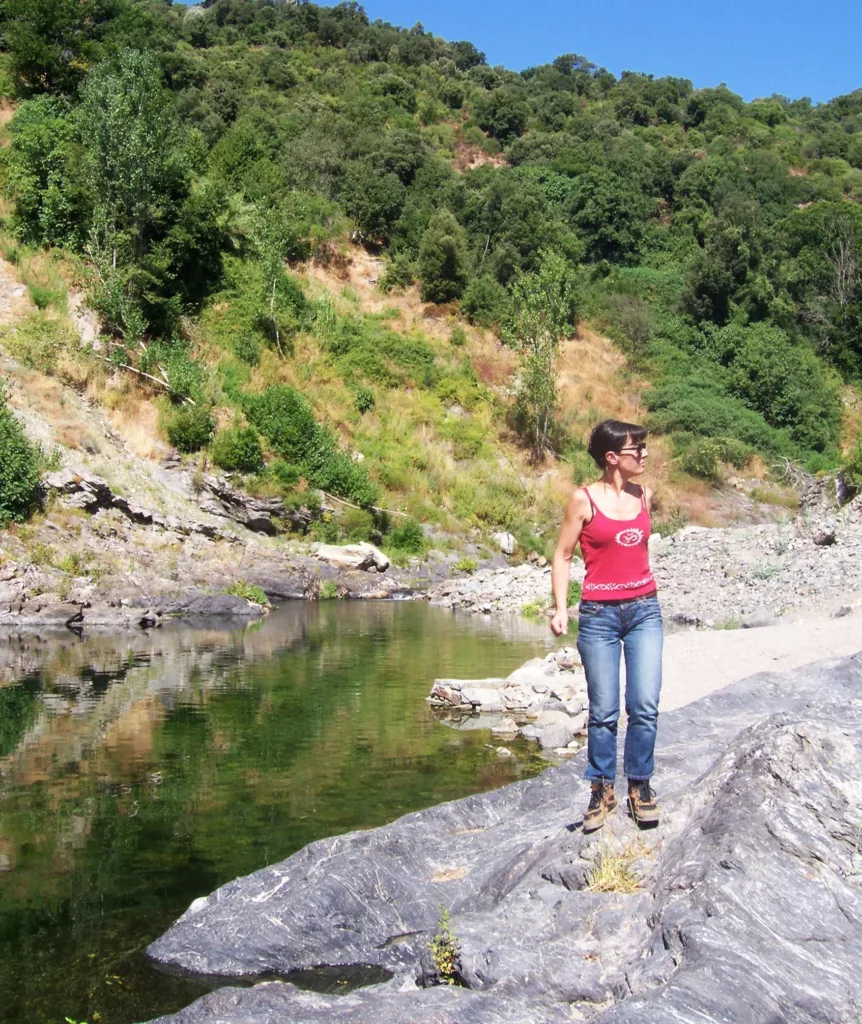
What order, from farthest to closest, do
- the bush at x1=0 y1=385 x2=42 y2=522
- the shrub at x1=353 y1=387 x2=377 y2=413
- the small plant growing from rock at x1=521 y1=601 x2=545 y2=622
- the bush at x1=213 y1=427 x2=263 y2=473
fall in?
the shrub at x1=353 y1=387 x2=377 y2=413, the bush at x1=213 y1=427 x2=263 y2=473, the small plant growing from rock at x1=521 y1=601 x2=545 y2=622, the bush at x1=0 y1=385 x2=42 y2=522

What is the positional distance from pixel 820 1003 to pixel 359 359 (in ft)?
123

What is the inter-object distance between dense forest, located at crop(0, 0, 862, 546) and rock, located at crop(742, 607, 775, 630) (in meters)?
16.4

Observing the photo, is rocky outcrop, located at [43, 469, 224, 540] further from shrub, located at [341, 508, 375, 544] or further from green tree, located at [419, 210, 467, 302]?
green tree, located at [419, 210, 467, 302]

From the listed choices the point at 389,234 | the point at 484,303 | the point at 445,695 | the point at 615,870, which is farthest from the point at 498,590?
the point at 389,234

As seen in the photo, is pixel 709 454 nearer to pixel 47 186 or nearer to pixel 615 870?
pixel 47 186

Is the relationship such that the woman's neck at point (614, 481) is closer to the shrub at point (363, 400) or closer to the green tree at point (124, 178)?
the green tree at point (124, 178)

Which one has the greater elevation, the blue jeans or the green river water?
the blue jeans

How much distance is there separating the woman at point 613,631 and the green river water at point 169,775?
6.04 ft

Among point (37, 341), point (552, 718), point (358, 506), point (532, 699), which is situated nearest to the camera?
point (552, 718)

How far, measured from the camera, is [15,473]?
22469 mm

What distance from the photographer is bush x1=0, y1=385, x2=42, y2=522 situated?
22.3 metres

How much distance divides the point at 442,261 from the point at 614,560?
138ft

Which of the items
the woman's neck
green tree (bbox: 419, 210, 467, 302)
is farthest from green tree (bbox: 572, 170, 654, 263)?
the woman's neck

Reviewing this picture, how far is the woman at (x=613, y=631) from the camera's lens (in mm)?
5219
